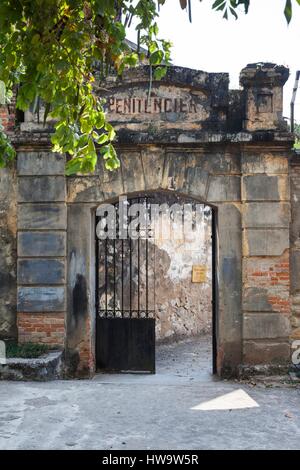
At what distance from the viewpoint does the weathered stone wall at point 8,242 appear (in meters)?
7.27

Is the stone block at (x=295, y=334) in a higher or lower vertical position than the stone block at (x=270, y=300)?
lower

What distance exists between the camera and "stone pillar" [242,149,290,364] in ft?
22.5

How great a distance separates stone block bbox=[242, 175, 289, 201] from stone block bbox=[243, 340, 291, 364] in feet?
6.10

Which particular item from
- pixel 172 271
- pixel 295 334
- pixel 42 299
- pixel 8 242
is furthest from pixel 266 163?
pixel 172 271

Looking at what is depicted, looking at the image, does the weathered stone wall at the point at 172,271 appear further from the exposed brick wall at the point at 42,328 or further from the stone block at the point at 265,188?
the stone block at the point at 265,188

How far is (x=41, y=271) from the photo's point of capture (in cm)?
702

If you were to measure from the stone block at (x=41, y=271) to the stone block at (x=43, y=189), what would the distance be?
2.65ft

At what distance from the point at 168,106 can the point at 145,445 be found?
4.52m

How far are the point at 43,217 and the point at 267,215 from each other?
290 centimetres

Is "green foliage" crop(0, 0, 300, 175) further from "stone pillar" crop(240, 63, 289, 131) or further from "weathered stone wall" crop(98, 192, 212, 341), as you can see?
"weathered stone wall" crop(98, 192, 212, 341)

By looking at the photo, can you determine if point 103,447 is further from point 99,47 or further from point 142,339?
point 142,339

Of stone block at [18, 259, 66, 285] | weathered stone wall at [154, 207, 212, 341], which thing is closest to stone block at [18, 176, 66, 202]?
stone block at [18, 259, 66, 285]

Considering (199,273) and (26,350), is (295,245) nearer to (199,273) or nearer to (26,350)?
(26,350)

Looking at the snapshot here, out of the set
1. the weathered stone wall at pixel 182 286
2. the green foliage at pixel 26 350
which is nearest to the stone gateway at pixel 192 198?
the green foliage at pixel 26 350
